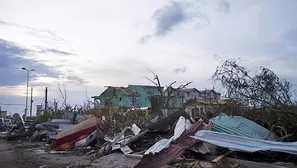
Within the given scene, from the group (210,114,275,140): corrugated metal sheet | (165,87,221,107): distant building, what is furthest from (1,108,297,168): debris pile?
(165,87,221,107): distant building

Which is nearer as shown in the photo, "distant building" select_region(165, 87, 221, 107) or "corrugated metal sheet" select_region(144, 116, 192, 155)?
"corrugated metal sheet" select_region(144, 116, 192, 155)

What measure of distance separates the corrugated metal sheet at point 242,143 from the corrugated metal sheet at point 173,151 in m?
0.30

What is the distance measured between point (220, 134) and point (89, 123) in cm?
755

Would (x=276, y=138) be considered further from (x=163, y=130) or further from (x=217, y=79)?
(x=163, y=130)

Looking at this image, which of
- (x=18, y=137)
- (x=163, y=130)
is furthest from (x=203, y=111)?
(x=18, y=137)

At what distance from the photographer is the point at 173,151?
303 inches

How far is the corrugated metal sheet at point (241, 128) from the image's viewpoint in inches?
330

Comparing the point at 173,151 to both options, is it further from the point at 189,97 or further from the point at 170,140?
the point at 189,97

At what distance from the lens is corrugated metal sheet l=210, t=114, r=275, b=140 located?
27.5ft

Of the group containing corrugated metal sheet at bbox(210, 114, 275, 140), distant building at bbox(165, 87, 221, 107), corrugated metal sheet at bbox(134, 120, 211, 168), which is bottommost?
corrugated metal sheet at bbox(134, 120, 211, 168)

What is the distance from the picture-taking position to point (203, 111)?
10422mm

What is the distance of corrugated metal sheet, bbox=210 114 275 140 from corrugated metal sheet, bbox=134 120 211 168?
40cm

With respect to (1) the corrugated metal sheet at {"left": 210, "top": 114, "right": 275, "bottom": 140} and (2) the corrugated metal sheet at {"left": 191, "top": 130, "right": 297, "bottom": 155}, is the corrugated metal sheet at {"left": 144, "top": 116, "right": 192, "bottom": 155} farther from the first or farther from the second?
(1) the corrugated metal sheet at {"left": 210, "top": 114, "right": 275, "bottom": 140}

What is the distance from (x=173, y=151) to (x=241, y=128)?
2013 millimetres
